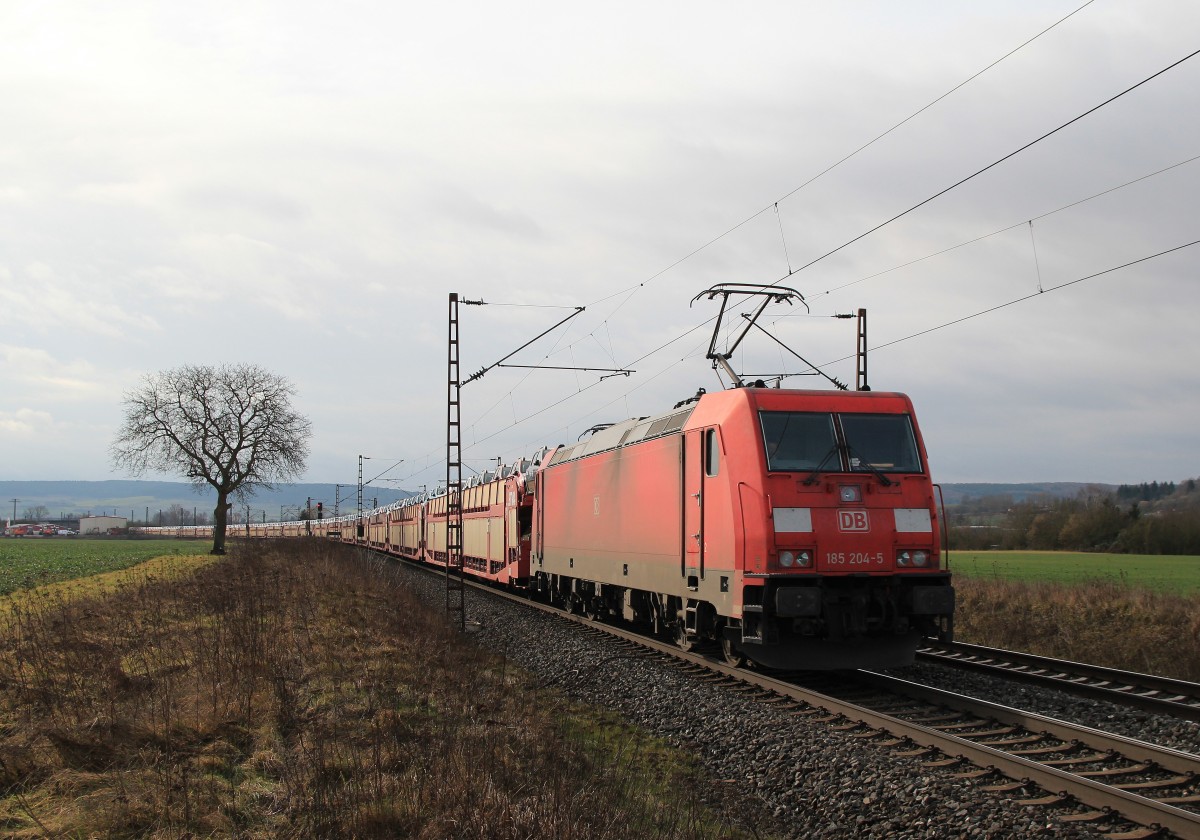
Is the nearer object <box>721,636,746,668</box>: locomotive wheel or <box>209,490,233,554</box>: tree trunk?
<box>721,636,746,668</box>: locomotive wheel

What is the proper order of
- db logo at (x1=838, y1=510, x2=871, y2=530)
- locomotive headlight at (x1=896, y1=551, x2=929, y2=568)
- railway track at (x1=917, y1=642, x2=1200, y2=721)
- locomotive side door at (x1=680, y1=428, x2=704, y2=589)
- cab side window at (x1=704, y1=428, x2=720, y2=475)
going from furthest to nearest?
locomotive side door at (x1=680, y1=428, x2=704, y2=589), cab side window at (x1=704, y1=428, x2=720, y2=475), locomotive headlight at (x1=896, y1=551, x2=929, y2=568), db logo at (x1=838, y1=510, x2=871, y2=530), railway track at (x1=917, y1=642, x2=1200, y2=721)

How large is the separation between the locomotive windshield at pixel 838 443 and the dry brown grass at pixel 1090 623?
5713 millimetres

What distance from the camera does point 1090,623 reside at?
18.2m

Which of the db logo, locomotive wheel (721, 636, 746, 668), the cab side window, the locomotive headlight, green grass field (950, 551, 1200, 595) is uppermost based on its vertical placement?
the cab side window

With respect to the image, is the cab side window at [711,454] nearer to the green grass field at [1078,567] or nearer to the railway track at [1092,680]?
the railway track at [1092,680]

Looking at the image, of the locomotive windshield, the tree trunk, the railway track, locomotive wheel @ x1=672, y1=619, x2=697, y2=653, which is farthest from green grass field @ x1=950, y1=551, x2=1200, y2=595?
the tree trunk

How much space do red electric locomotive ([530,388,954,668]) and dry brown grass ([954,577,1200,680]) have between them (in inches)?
189

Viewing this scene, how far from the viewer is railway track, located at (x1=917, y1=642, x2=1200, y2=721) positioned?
32.6ft

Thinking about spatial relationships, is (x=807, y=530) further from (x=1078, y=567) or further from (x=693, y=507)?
(x=1078, y=567)

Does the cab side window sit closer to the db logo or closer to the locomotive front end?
the locomotive front end

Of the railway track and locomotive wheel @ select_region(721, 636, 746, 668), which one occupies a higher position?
locomotive wheel @ select_region(721, 636, 746, 668)

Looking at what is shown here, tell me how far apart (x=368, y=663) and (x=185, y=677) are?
8.19ft

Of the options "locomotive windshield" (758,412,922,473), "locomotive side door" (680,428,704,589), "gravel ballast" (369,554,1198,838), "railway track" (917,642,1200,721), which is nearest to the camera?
"gravel ballast" (369,554,1198,838)

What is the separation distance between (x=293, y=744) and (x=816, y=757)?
14.0 ft
